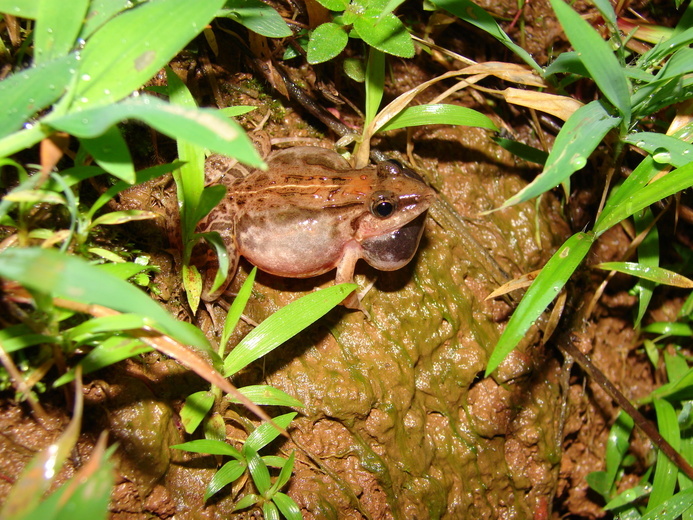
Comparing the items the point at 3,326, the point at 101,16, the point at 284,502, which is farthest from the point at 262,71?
the point at 284,502

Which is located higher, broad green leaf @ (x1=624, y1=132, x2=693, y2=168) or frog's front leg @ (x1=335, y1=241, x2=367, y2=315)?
broad green leaf @ (x1=624, y1=132, x2=693, y2=168)

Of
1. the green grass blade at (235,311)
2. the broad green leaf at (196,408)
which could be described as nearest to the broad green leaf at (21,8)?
the green grass blade at (235,311)

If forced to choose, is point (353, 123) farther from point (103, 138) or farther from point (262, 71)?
point (103, 138)

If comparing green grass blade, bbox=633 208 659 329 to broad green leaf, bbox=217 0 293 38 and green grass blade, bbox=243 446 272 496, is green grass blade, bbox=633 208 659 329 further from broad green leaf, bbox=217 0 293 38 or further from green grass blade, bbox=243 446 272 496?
green grass blade, bbox=243 446 272 496

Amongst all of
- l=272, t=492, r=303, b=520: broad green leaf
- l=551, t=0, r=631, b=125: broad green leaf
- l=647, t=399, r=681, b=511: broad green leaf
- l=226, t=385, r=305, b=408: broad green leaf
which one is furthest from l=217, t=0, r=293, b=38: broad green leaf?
l=647, t=399, r=681, b=511: broad green leaf

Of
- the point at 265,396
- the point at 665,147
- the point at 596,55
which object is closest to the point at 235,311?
the point at 265,396

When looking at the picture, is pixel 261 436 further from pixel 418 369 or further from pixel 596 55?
pixel 596 55
